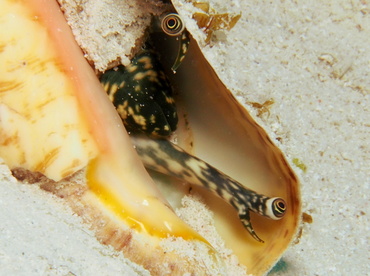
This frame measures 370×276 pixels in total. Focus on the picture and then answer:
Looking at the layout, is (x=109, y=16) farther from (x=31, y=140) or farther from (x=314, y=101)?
(x=314, y=101)

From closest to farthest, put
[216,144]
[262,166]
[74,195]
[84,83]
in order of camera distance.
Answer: [74,195] → [84,83] → [262,166] → [216,144]

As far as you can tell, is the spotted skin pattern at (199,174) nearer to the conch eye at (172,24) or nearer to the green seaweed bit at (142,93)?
the green seaweed bit at (142,93)

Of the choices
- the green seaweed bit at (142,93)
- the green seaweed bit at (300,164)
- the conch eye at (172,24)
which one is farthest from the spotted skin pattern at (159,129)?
the conch eye at (172,24)

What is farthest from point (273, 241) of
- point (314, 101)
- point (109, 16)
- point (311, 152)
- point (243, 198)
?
point (109, 16)

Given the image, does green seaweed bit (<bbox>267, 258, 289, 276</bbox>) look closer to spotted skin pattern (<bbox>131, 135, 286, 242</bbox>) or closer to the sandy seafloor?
the sandy seafloor

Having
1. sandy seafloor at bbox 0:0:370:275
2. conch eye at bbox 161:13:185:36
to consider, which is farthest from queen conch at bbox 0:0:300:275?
sandy seafloor at bbox 0:0:370:275
